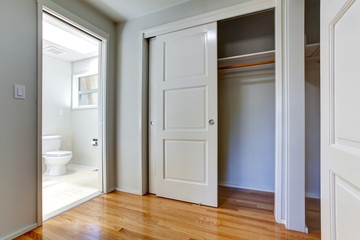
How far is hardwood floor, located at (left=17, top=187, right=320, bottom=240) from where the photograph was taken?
142 centimetres

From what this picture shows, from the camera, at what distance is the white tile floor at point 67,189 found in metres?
1.90

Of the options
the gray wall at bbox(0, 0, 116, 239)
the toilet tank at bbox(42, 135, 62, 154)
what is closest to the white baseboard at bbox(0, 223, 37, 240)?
the gray wall at bbox(0, 0, 116, 239)

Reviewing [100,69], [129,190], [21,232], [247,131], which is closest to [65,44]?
[100,69]

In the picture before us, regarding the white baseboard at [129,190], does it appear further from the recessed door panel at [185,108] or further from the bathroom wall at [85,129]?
the bathroom wall at [85,129]

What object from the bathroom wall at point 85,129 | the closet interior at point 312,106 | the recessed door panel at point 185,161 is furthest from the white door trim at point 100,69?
the closet interior at point 312,106

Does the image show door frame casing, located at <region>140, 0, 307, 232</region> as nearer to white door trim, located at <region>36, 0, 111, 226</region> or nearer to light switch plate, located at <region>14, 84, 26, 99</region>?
white door trim, located at <region>36, 0, 111, 226</region>

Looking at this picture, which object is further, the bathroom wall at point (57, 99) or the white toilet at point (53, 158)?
the bathroom wall at point (57, 99)

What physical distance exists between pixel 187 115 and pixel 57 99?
3.16 meters

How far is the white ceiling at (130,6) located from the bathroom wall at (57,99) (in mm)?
2204

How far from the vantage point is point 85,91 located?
149 inches

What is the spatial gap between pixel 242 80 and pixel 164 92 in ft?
3.61

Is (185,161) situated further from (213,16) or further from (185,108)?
(213,16)
